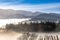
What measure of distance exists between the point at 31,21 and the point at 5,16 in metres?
0.34

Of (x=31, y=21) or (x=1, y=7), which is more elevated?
(x=1, y=7)

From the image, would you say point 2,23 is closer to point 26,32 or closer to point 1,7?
point 1,7

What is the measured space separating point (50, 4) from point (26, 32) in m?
0.47

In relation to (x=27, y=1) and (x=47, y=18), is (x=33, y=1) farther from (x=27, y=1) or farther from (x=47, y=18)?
(x=47, y=18)

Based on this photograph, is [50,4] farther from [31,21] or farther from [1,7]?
[1,7]

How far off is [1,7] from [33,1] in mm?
422

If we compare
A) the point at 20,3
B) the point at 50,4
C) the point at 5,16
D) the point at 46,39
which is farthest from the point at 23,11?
the point at 46,39

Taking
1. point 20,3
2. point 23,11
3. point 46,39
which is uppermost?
point 20,3

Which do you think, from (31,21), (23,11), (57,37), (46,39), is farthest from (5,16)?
(57,37)

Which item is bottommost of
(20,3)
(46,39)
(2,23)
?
(46,39)

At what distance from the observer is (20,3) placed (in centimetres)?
144

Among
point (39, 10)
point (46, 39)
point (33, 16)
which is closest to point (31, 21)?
point (33, 16)

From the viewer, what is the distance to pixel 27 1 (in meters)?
1.44

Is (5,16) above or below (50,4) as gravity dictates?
below
